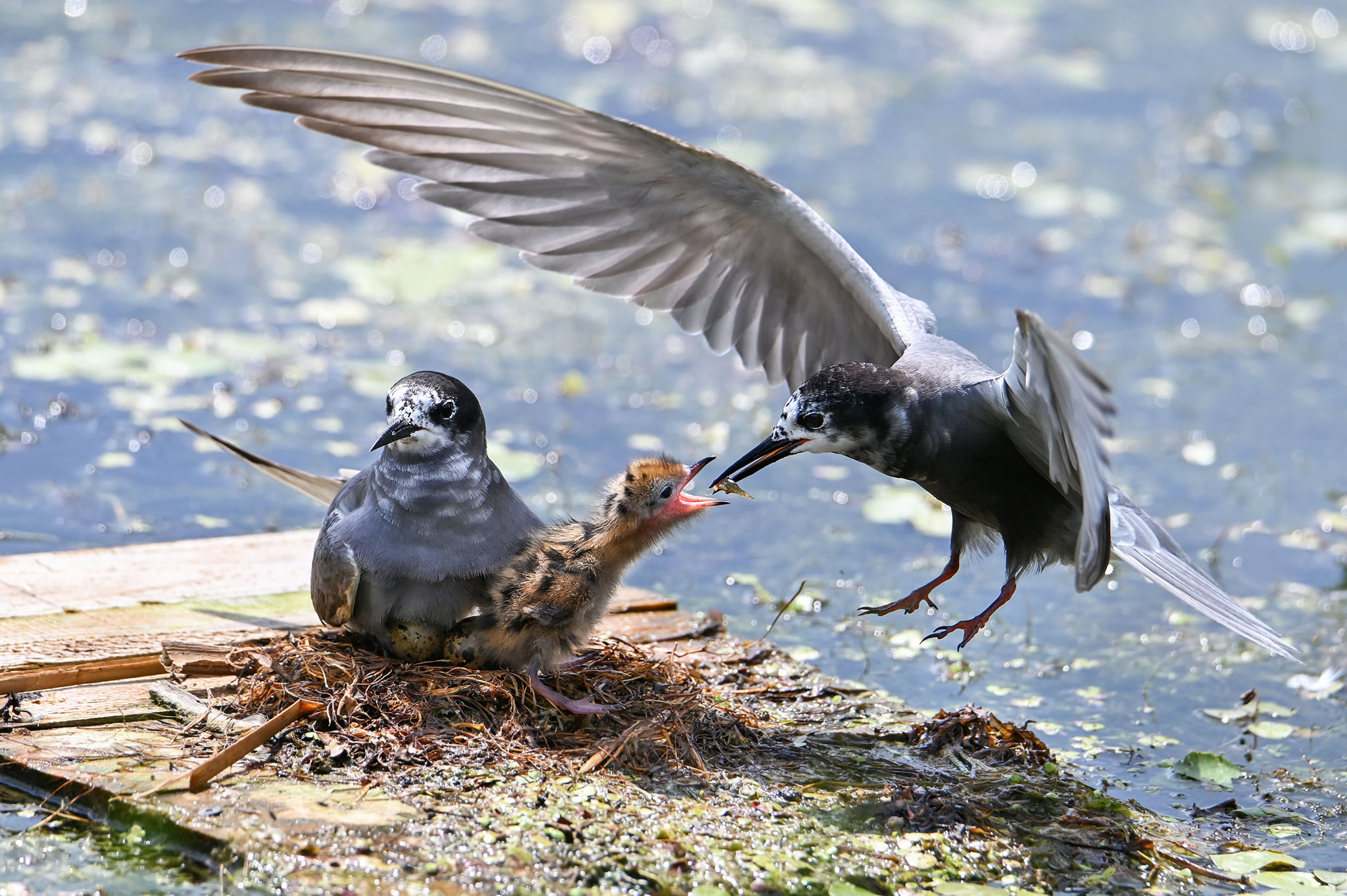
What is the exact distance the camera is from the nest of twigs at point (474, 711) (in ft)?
13.4

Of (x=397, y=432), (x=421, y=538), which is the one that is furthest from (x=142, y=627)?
(x=397, y=432)

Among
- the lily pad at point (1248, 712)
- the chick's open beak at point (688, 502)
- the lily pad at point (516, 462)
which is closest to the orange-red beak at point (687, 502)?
the chick's open beak at point (688, 502)

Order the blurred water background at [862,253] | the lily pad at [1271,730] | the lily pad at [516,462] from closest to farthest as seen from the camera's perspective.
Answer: the lily pad at [1271,730] < the blurred water background at [862,253] < the lily pad at [516,462]

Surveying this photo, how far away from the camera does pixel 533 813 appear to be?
3.77 m

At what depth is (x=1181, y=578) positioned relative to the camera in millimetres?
4496

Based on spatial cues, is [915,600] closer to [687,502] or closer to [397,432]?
[687,502]

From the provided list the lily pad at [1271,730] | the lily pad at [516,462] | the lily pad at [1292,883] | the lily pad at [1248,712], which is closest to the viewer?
the lily pad at [1292,883]

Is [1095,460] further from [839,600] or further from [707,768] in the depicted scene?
[839,600]

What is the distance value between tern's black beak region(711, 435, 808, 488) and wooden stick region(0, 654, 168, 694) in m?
1.72

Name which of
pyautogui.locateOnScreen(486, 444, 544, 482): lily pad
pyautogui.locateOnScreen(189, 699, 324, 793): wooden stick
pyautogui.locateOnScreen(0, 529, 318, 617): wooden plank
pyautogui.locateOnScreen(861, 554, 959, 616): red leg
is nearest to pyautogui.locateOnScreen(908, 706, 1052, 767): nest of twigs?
pyautogui.locateOnScreen(861, 554, 959, 616): red leg

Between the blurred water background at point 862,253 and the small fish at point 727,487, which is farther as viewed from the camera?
the blurred water background at point 862,253

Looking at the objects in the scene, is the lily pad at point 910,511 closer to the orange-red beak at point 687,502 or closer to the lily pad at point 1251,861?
the orange-red beak at point 687,502

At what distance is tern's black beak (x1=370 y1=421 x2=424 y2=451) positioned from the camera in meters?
4.26

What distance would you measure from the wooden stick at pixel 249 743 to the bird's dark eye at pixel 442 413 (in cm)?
85
